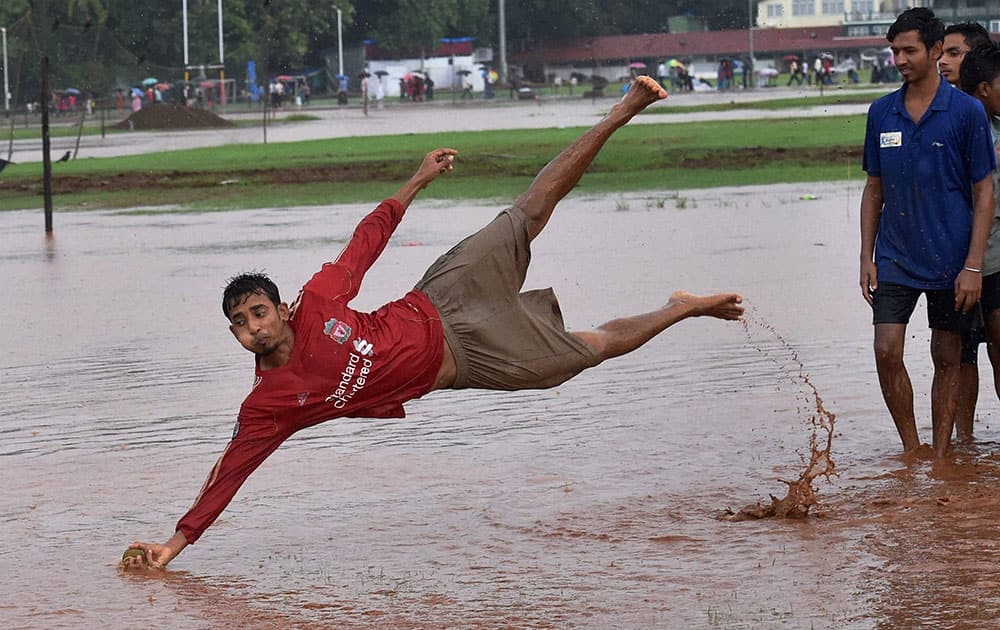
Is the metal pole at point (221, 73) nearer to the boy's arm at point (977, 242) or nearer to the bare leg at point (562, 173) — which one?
the bare leg at point (562, 173)

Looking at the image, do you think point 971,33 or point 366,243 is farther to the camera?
point 971,33

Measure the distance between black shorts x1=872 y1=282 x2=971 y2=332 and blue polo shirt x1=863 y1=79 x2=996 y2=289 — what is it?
0.05 meters

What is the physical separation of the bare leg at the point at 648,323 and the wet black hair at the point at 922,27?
48.5 inches

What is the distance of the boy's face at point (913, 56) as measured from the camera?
266 inches

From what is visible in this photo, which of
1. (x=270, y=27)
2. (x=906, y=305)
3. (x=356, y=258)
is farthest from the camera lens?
(x=270, y=27)

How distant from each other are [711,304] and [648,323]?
29 centimetres

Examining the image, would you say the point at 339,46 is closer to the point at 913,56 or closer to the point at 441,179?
the point at 441,179

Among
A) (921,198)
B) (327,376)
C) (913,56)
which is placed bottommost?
(327,376)

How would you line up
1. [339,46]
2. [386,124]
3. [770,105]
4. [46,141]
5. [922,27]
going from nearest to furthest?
[922,27], [46,141], [386,124], [770,105], [339,46]

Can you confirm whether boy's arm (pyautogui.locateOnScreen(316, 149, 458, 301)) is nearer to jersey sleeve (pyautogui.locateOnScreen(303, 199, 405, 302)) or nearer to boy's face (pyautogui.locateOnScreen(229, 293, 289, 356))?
jersey sleeve (pyautogui.locateOnScreen(303, 199, 405, 302))

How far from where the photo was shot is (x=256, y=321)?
571 centimetres

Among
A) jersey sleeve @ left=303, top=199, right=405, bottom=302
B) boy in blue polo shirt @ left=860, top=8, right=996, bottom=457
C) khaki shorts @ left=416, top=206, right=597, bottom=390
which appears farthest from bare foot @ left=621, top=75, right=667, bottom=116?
jersey sleeve @ left=303, top=199, right=405, bottom=302

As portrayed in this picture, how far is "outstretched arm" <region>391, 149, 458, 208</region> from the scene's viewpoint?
6613 mm

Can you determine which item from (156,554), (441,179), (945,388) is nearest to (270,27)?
(441,179)
